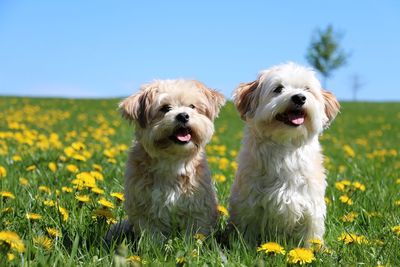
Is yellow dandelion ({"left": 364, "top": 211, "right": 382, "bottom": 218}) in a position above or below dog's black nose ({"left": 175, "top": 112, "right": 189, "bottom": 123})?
below

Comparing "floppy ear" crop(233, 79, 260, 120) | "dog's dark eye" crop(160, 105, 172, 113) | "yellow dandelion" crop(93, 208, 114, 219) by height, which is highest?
"floppy ear" crop(233, 79, 260, 120)

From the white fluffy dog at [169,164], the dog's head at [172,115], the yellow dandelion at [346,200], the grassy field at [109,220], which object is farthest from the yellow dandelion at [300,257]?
the yellow dandelion at [346,200]

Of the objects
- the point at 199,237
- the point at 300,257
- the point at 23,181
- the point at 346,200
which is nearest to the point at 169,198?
the point at 199,237

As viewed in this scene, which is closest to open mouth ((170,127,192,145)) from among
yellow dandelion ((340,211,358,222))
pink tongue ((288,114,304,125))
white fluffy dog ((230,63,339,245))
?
white fluffy dog ((230,63,339,245))

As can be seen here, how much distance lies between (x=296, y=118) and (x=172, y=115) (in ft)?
3.03

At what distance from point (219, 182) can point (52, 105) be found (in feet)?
61.3

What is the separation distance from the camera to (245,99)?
4230 millimetres

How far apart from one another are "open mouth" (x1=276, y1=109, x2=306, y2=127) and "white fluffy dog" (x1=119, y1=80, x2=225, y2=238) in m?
0.59

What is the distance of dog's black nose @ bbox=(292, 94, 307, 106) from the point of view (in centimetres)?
378

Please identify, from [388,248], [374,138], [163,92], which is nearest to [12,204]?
[163,92]

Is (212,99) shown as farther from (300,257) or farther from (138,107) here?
(300,257)

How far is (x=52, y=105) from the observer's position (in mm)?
23281

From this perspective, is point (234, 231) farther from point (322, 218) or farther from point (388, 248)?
point (388, 248)

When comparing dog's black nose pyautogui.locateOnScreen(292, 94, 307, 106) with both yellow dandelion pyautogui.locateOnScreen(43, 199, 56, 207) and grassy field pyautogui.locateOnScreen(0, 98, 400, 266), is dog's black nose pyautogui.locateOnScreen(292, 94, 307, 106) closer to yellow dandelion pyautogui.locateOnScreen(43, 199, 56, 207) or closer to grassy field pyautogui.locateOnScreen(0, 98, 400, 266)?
grassy field pyautogui.locateOnScreen(0, 98, 400, 266)
